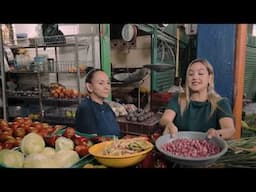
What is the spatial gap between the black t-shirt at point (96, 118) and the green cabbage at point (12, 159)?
17.9 inches

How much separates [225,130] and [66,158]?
105cm

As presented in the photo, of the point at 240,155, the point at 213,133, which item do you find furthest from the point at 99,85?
the point at 240,155

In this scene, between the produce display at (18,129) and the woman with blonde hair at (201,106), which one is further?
the produce display at (18,129)

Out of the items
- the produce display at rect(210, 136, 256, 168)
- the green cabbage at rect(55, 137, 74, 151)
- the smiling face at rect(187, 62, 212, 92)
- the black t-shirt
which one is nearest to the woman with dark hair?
the black t-shirt

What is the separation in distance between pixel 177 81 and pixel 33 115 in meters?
1.05

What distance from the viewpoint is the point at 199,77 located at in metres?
1.72

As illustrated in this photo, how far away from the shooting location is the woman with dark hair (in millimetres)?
1790

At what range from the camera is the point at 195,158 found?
65.7 inches

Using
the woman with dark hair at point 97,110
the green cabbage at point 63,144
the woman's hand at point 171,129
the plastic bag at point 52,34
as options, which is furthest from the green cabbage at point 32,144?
the woman's hand at point 171,129

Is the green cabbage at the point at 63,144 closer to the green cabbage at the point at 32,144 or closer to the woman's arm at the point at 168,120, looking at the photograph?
the green cabbage at the point at 32,144

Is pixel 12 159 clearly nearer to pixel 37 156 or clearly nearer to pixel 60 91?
pixel 37 156

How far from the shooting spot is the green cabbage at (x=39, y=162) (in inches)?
68.5

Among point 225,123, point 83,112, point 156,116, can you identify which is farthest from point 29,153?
point 225,123
